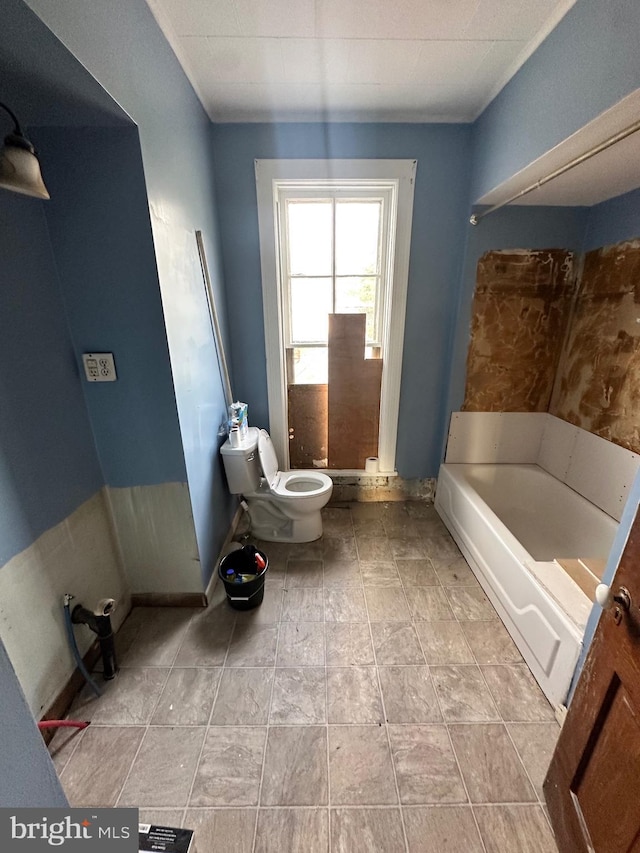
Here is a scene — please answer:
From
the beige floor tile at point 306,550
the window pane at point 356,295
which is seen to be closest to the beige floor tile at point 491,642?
the beige floor tile at point 306,550

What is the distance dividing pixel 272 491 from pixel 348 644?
35.8 inches

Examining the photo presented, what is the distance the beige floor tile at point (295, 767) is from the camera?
1057 mm

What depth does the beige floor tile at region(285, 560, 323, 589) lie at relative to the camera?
1.90 m

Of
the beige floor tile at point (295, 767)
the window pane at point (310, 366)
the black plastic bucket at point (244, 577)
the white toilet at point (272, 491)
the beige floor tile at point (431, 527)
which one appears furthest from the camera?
the window pane at point (310, 366)

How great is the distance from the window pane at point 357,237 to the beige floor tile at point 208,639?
215 cm

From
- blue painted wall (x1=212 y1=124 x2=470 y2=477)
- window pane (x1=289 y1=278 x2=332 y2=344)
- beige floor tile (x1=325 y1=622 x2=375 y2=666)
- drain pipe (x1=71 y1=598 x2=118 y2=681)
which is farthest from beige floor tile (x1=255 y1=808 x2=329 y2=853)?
window pane (x1=289 y1=278 x2=332 y2=344)

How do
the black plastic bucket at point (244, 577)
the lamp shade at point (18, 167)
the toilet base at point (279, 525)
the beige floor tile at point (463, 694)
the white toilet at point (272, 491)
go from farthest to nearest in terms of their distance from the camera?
1. the toilet base at point (279, 525)
2. the white toilet at point (272, 491)
3. the black plastic bucket at point (244, 577)
4. the beige floor tile at point (463, 694)
5. the lamp shade at point (18, 167)

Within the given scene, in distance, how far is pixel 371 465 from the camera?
262cm

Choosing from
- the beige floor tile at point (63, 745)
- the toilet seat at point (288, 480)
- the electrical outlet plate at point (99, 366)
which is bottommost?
the beige floor tile at point (63, 745)

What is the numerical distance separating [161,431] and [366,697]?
1356 millimetres

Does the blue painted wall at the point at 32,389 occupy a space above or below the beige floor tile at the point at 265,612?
above

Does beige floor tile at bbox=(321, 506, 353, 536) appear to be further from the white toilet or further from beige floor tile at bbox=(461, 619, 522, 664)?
beige floor tile at bbox=(461, 619, 522, 664)

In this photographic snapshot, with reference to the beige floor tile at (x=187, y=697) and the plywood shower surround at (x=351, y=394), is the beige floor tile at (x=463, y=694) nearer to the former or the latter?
the beige floor tile at (x=187, y=697)

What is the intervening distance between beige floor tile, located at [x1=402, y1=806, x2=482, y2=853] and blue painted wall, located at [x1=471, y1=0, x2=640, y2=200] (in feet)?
7.05
